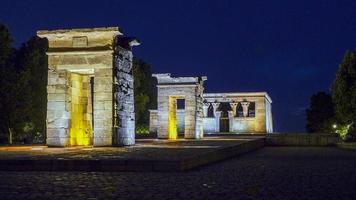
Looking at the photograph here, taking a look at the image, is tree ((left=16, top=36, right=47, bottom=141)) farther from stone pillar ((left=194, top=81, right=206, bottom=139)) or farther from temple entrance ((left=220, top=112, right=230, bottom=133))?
temple entrance ((left=220, top=112, right=230, bottom=133))

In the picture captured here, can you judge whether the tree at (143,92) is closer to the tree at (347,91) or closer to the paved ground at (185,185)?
the tree at (347,91)

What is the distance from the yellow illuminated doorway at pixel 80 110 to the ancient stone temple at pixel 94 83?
41 mm

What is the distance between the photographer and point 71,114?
67.5 ft

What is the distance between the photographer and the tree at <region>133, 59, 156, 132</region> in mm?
45125

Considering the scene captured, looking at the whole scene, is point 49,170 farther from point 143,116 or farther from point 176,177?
point 143,116

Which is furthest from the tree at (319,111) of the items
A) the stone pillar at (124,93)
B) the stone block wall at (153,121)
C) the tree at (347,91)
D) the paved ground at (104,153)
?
the paved ground at (104,153)

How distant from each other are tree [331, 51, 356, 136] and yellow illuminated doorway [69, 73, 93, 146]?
51.0 feet

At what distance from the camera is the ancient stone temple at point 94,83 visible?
1959 centimetres

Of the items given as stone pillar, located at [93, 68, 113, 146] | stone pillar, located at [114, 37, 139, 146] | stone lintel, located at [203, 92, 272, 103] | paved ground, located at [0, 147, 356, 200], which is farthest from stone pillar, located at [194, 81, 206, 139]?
stone lintel, located at [203, 92, 272, 103]

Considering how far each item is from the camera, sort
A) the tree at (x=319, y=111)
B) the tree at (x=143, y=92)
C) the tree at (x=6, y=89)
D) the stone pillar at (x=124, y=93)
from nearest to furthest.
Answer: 1. the stone pillar at (x=124, y=93)
2. the tree at (x=6, y=89)
3. the tree at (x=143, y=92)
4. the tree at (x=319, y=111)

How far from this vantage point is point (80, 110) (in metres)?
21.5

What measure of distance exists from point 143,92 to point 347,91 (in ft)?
81.6

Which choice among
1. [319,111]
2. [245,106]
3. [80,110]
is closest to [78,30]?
[80,110]

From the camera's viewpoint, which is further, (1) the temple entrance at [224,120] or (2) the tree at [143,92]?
(1) the temple entrance at [224,120]
